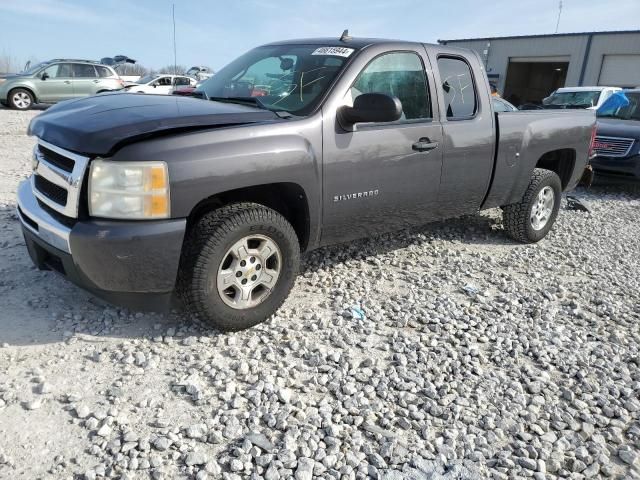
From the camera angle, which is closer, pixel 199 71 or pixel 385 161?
pixel 385 161

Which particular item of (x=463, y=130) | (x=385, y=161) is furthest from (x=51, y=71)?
(x=385, y=161)

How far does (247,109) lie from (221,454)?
208cm

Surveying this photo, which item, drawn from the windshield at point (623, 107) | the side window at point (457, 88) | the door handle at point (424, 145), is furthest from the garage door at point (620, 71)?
the door handle at point (424, 145)

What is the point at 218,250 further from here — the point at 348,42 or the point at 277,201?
the point at 348,42

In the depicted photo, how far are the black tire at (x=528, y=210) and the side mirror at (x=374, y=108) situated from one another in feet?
8.22

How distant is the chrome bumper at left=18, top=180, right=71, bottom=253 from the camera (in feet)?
9.23

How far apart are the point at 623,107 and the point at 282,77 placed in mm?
8789

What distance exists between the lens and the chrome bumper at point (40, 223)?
9.23ft

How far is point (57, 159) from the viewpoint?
3.01 metres

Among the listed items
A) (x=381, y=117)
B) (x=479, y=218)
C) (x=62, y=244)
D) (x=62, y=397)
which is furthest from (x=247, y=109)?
(x=479, y=218)

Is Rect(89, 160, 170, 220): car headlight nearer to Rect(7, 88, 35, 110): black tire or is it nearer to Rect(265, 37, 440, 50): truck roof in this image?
Rect(265, 37, 440, 50): truck roof

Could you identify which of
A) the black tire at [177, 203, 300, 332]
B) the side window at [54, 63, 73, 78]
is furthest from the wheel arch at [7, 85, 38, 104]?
the black tire at [177, 203, 300, 332]

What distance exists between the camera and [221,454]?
2326mm

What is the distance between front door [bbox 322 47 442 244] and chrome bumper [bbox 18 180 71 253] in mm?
1588
